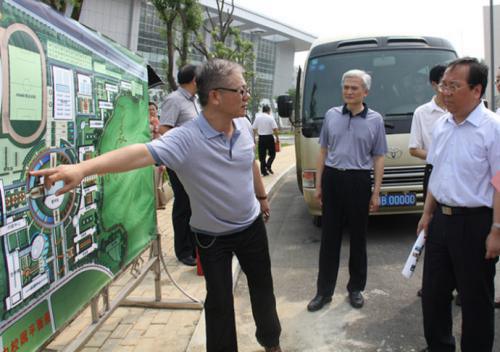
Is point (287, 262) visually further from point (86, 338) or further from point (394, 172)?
point (86, 338)

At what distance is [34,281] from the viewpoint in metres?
1.89

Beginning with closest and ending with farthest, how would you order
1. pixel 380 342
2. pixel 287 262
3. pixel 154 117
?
pixel 380 342 < pixel 287 262 < pixel 154 117

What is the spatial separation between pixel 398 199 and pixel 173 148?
386 cm

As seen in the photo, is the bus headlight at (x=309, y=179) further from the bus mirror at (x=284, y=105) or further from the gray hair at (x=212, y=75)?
the gray hair at (x=212, y=75)

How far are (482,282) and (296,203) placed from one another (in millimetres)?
6266

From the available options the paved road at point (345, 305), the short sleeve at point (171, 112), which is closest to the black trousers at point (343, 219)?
the paved road at point (345, 305)

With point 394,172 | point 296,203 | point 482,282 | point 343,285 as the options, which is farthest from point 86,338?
point 296,203

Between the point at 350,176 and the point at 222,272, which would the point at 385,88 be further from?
the point at 222,272

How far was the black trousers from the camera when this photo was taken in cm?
361

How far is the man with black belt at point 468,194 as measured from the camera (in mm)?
2387

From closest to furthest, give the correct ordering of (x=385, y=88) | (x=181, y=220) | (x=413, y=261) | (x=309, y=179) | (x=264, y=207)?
(x=413, y=261) < (x=264, y=207) < (x=181, y=220) < (x=309, y=179) < (x=385, y=88)


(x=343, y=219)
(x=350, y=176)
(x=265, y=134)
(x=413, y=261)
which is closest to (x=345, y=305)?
(x=343, y=219)

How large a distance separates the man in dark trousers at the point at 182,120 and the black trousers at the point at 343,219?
1518mm

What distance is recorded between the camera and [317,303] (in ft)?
12.3
